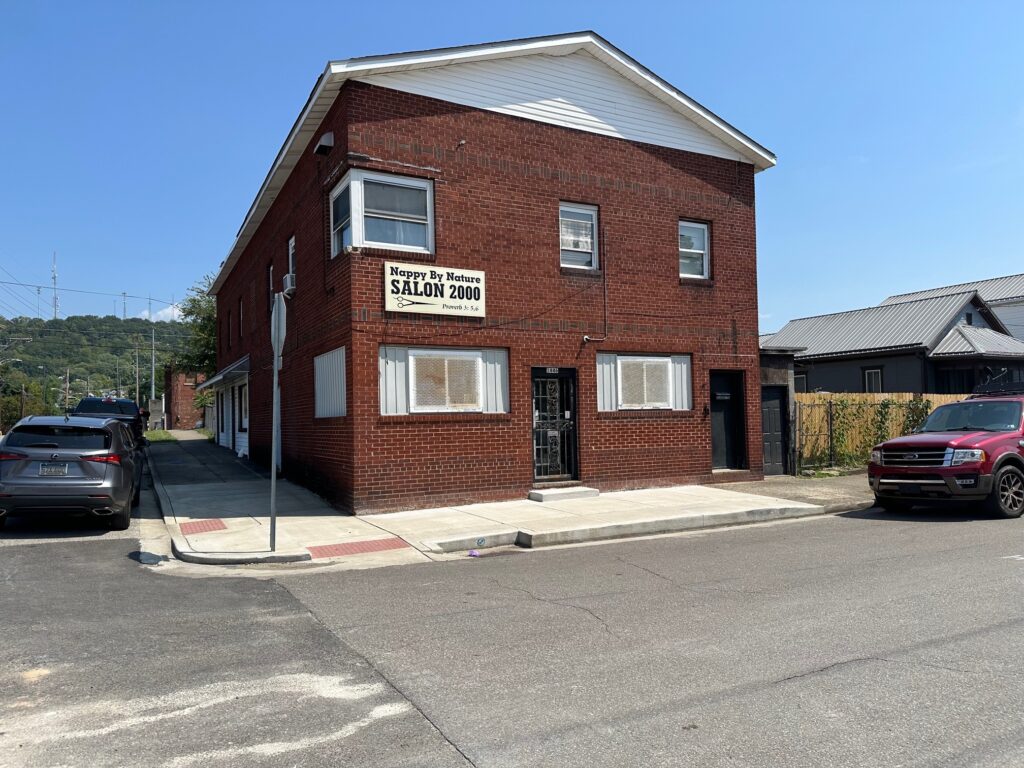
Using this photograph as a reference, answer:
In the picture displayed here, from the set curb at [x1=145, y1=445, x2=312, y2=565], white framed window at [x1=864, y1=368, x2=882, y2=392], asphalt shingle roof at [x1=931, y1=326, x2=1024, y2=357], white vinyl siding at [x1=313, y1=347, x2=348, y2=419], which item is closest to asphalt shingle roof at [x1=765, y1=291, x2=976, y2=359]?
asphalt shingle roof at [x1=931, y1=326, x2=1024, y2=357]

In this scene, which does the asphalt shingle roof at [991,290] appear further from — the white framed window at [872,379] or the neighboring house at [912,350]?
the white framed window at [872,379]

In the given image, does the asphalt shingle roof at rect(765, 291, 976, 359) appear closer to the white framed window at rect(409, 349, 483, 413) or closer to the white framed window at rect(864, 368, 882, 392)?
the white framed window at rect(864, 368, 882, 392)

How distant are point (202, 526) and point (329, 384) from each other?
12.0 feet

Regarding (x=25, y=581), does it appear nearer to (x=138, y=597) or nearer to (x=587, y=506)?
(x=138, y=597)

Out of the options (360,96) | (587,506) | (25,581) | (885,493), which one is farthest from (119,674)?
(885,493)

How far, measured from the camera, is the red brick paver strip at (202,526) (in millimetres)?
10867

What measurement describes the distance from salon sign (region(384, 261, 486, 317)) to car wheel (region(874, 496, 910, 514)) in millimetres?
7412

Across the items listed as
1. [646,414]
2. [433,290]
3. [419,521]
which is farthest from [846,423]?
[419,521]

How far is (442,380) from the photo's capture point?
13375mm

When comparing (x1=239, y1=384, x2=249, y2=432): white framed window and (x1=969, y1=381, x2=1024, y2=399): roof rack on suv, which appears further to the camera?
(x1=239, y1=384, x2=249, y2=432): white framed window

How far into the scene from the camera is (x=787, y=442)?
1795 cm

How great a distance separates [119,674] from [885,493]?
11.5 m

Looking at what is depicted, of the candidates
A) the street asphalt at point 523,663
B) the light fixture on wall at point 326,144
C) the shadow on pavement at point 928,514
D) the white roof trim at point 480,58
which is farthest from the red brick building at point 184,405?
the shadow on pavement at point 928,514

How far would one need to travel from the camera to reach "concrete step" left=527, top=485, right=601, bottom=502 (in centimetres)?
1367
